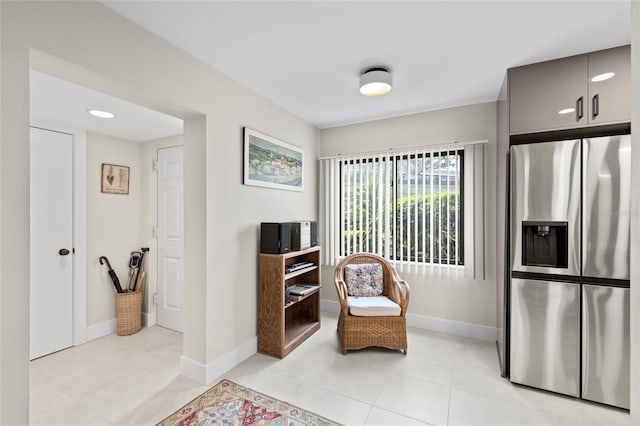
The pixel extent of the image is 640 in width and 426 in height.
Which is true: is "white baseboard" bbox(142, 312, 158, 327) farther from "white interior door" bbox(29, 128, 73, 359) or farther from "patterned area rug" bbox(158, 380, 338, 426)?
"patterned area rug" bbox(158, 380, 338, 426)

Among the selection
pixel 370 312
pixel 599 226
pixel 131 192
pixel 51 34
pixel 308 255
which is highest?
pixel 51 34

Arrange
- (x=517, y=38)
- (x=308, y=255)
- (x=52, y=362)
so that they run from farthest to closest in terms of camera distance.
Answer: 1. (x=308, y=255)
2. (x=52, y=362)
3. (x=517, y=38)

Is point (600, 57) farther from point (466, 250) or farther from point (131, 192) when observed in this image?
point (131, 192)

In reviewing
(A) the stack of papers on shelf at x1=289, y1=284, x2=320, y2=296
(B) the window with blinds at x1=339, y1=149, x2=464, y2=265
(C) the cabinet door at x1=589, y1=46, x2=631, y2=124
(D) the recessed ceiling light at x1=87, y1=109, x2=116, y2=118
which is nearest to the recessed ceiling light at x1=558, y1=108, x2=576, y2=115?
(C) the cabinet door at x1=589, y1=46, x2=631, y2=124

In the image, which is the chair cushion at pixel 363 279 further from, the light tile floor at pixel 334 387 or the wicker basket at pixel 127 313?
the wicker basket at pixel 127 313

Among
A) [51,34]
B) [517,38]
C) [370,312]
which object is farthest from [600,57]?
[51,34]

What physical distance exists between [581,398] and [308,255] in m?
2.50

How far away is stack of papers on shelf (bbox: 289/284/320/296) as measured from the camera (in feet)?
9.69

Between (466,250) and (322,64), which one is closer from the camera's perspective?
(322,64)

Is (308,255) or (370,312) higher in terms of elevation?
(308,255)

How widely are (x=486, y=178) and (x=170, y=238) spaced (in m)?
3.52

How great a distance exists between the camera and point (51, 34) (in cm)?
143

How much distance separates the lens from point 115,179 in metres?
3.40

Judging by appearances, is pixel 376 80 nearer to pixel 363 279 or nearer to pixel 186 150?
pixel 186 150
